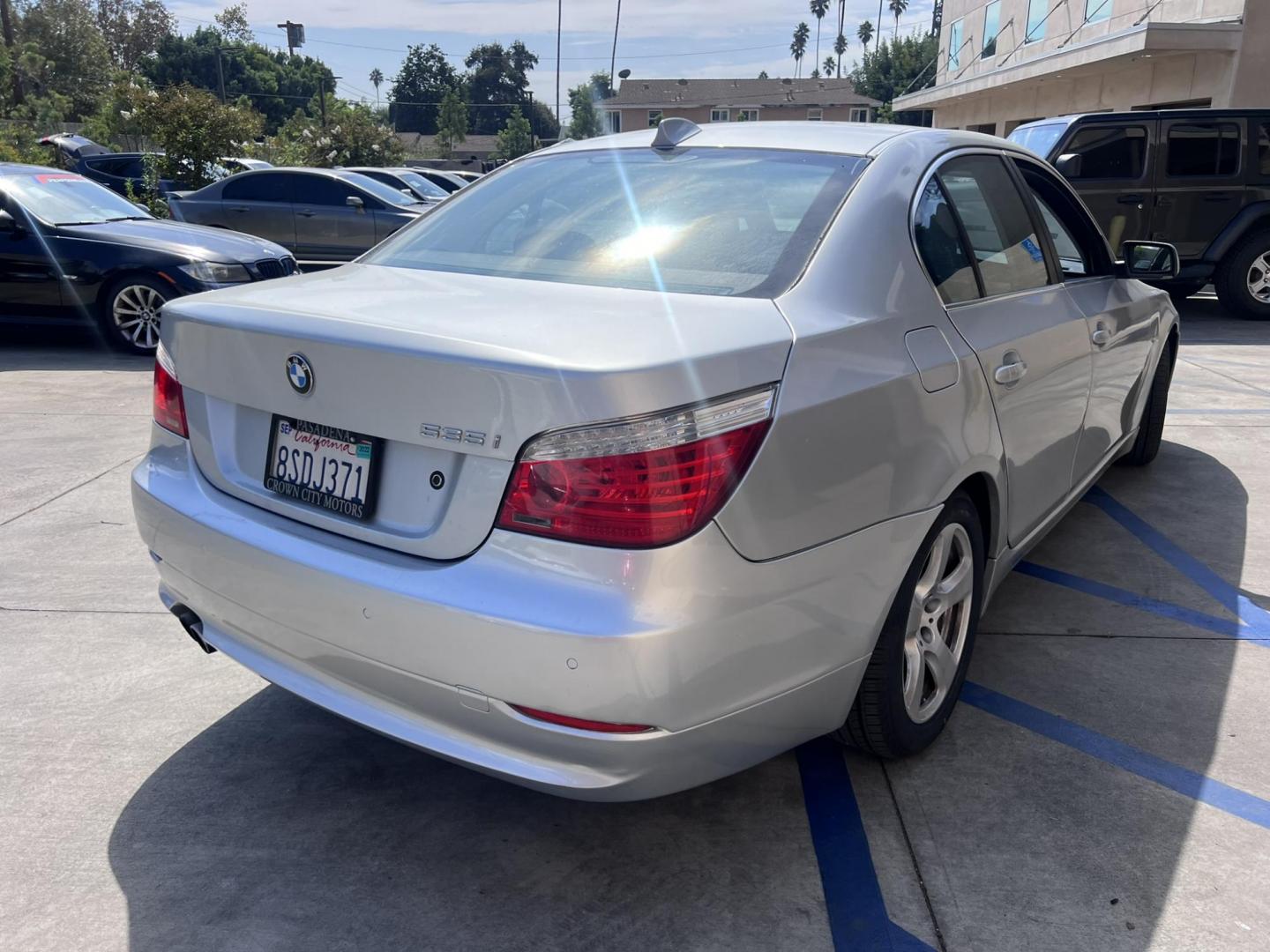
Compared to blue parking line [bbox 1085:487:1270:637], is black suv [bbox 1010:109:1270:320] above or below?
above

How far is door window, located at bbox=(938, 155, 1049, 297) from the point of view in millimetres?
3191

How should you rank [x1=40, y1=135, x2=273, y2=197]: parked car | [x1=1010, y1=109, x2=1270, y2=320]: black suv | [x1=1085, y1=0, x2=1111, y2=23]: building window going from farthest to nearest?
[x1=1085, y1=0, x2=1111, y2=23]: building window → [x1=40, y1=135, x2=273, y2=197]: parked car → [x1=1010, y1=109, x2=1270, y2=320]: black suv

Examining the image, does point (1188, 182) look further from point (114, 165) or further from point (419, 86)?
point (419, 86)

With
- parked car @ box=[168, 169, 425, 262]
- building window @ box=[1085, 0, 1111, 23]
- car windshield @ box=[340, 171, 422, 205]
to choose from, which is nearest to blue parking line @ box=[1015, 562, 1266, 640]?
parked car @ box=[168, 169, 425, 262]

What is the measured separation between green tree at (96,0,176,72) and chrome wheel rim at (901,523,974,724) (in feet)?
306

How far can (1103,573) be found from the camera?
4.40m

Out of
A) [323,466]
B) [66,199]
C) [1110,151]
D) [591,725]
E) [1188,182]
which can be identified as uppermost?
[1110,151]

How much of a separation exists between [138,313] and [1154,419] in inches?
297

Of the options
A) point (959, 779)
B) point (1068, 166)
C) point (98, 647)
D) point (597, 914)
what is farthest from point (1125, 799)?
point (1068, 166)

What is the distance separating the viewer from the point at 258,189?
49.7 ft

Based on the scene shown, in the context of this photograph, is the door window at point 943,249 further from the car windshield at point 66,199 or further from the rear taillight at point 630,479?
the car windshield at point 66,199

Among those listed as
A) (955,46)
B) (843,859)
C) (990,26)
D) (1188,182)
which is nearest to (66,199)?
(843,859)

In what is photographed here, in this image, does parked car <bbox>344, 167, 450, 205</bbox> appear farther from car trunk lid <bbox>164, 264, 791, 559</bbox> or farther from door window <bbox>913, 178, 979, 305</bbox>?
car trunk lid <bbox>164, 264, 791, 559</bbox>

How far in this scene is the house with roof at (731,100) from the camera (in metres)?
75.7
